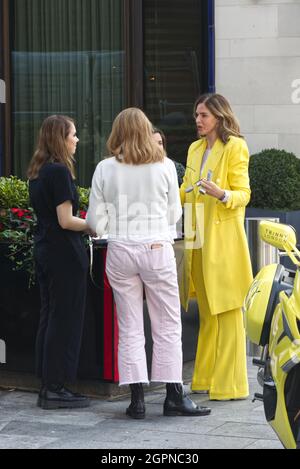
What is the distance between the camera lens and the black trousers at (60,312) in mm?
6730

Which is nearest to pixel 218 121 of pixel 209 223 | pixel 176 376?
pixel 209 223

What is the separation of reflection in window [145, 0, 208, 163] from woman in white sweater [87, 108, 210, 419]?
5.24 m

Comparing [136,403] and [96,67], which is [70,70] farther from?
[136,403]

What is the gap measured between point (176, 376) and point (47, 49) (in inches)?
238

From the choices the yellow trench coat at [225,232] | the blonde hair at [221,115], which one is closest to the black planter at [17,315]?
the yellow trench coat at [225,232]

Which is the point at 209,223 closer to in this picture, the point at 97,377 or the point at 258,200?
the point at 97,377

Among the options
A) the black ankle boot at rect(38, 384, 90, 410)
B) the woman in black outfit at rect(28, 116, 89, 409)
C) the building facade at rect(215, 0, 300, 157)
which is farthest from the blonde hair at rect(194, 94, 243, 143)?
the building facade at rect(215, 0, 300, 157)

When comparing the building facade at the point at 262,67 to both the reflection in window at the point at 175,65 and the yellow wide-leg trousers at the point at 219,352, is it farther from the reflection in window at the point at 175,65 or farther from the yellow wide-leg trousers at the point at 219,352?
the yellow wide-leg trousers at the point at 219,352

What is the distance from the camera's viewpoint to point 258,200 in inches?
454

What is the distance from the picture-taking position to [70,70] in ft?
38.6

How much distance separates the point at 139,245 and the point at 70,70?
5.68m

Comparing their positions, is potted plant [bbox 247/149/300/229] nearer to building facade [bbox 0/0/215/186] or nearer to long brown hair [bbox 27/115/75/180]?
building facade [bbox 0/0/215/186]

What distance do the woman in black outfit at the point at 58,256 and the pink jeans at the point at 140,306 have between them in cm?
31

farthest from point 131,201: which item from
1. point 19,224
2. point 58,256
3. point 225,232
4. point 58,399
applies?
point 58,399
